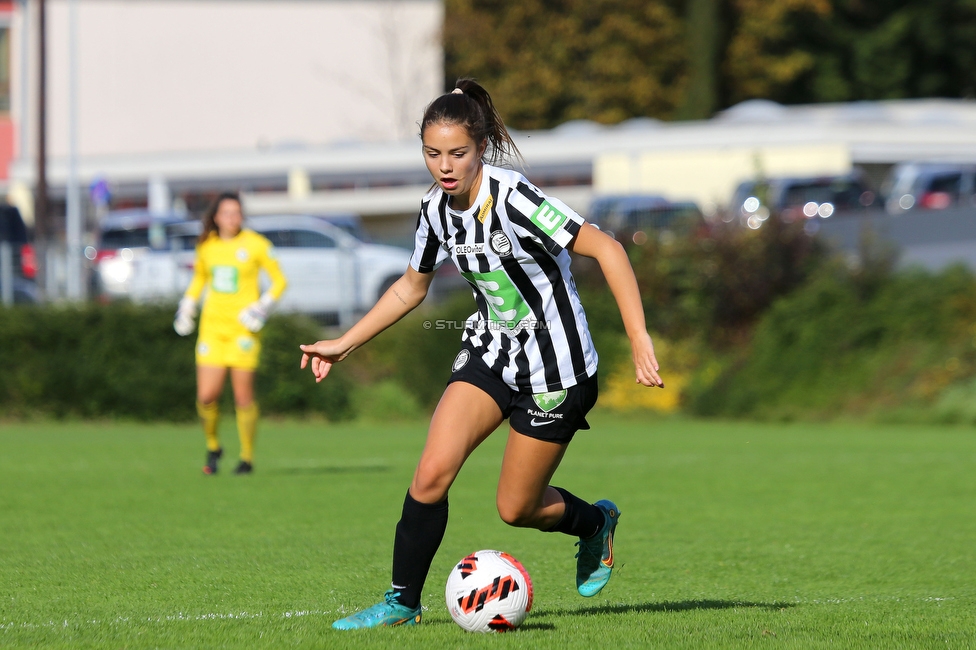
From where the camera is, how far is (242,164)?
4016cm

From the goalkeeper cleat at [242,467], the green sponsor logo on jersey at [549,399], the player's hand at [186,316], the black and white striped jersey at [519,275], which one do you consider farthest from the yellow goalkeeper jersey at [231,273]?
the green sponsor logo on jersey at [549,399]

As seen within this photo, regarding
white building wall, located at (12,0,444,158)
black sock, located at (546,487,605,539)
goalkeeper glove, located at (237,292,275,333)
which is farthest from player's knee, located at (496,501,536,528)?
white building wall, located at (12,0,444,158)

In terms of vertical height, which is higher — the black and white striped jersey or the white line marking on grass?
the black and white striped jersey

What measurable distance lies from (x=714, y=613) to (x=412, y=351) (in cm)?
1566

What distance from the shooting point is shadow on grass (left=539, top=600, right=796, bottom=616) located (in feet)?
19.9

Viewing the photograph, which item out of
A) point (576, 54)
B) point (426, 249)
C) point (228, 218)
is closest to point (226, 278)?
point (228, 218)

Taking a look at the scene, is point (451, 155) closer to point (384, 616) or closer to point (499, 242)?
point (499, 242)

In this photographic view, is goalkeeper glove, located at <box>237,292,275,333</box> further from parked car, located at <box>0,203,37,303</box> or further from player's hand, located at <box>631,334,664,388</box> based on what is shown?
parked car, located at <box>0,203,37,303</box>

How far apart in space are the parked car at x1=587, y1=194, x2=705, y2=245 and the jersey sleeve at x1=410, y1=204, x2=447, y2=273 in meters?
16.2

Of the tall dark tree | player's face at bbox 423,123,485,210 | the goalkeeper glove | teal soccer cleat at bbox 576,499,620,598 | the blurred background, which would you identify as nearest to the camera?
player's face at bbox 423,123,485,210

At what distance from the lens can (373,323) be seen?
5.80 metres

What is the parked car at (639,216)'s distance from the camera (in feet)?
76.4

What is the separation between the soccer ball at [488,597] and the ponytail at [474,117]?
5.44 feet

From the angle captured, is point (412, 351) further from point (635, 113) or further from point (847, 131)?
point (635, 113)
